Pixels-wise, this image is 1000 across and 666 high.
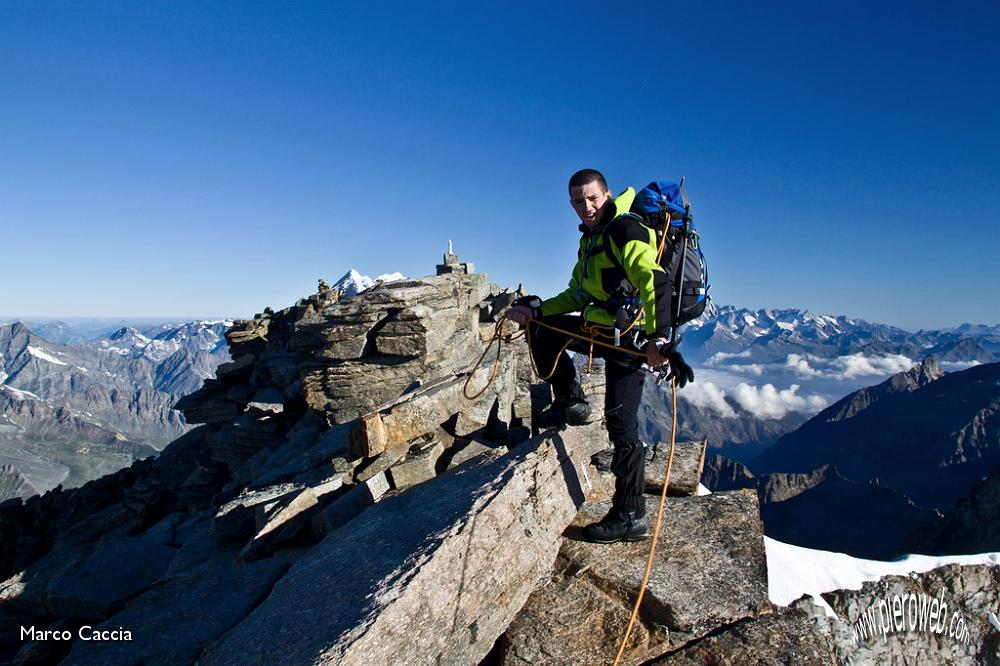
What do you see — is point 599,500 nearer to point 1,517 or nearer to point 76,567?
point 76,567

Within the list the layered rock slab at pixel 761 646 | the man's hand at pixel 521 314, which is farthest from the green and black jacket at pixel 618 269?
the layered rock slab at pixel 761 646

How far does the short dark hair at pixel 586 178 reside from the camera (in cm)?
767

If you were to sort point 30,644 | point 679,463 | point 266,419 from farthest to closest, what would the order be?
point 266,419, point 679,463, point 30,644

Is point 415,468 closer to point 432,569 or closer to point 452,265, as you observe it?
point 432,569

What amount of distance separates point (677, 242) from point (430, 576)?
5810 millimetres

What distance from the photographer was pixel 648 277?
6852 mm

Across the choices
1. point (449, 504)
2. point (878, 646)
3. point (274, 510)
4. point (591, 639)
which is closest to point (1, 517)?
point (274, 510)

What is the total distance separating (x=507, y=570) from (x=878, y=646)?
5836 mm

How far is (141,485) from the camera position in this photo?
29156 mm

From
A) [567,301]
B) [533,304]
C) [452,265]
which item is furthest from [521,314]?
[452,265]

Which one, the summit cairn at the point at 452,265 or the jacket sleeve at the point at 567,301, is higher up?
the summit cairn at the point at 452,265

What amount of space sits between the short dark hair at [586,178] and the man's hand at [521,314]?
2.45m

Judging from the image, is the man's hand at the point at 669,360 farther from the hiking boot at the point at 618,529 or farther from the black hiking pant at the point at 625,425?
the hiking boot at the point at 618,529

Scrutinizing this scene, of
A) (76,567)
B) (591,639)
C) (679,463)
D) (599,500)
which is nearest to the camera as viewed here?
(591,639)
